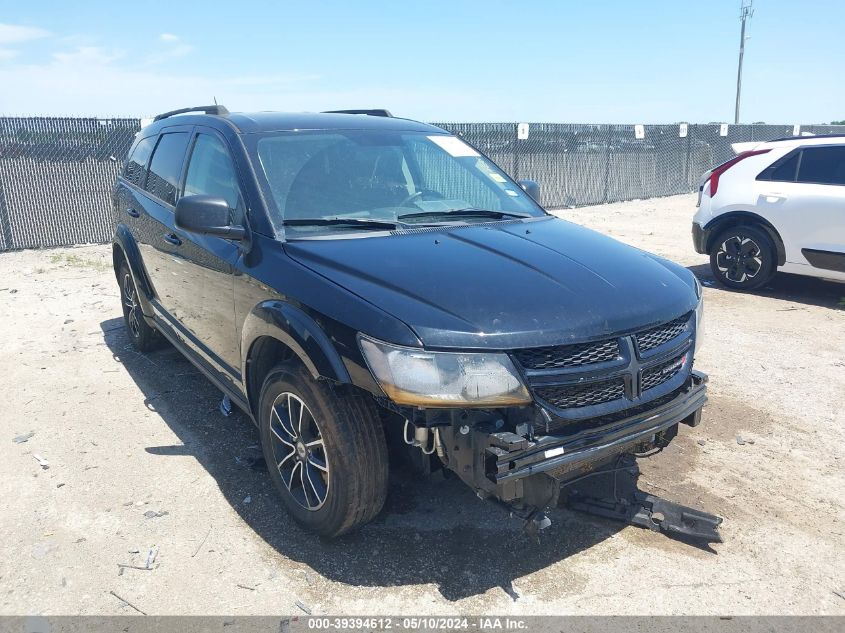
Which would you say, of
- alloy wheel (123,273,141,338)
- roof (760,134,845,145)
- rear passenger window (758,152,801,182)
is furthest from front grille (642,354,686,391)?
roof (760,134,845,145)

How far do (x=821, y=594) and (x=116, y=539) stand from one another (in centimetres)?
314

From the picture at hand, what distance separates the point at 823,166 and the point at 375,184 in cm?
580

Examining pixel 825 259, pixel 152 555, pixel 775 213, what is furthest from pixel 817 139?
pixel 152 555

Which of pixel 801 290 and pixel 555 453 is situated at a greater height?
pixel 555 453

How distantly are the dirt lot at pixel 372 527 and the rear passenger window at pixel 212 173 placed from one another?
152 centimetres

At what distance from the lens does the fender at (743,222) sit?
7461 mm

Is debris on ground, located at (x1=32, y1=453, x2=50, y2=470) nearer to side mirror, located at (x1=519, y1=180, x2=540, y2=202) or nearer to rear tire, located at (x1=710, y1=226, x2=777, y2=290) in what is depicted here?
side mirror, located at (x1=519, y1=180, x2=540, y2=202)

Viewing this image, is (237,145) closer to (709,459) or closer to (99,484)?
(99,484)

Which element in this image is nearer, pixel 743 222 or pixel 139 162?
pixel 139 162

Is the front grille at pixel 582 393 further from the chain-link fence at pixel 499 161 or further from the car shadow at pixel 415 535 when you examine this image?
the chain-link fence at pixel 499 161

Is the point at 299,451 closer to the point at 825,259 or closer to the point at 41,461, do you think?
the point at 41,461

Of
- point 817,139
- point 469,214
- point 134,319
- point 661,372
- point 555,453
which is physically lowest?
point 134,319

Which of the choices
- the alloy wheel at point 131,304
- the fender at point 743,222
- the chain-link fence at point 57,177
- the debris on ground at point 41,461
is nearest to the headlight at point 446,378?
the debris on ground at point 41,461

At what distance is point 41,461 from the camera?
402 centimetres
